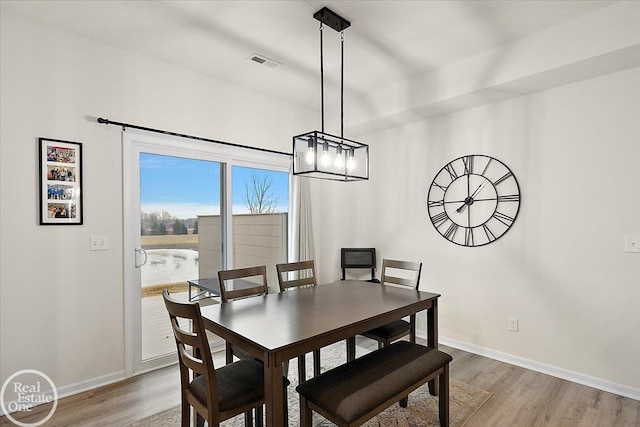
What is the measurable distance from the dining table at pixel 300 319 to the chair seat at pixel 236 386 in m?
0.15

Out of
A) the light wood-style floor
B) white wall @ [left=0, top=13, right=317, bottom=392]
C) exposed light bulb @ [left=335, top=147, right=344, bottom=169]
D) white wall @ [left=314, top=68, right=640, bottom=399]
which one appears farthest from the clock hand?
white wall @ [left=0, top=13, right=317, bottom=392]

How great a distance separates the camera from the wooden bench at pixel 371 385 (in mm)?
1629

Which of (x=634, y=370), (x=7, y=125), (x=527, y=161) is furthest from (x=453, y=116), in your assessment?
(x=7, y=125)

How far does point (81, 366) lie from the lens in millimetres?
2676

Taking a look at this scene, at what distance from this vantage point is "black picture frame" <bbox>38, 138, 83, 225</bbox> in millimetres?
2531

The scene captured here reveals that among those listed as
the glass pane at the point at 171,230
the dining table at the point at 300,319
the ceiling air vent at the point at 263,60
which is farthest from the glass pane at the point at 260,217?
the dining table at the point at 300,319

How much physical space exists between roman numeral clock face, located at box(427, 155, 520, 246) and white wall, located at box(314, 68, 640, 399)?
0.27 feet

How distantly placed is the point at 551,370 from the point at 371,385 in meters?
2.20

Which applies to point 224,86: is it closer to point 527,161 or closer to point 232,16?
point 232,16

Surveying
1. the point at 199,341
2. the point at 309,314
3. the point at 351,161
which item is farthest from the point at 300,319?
the point at 351,161

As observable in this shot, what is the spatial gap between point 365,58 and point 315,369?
110 inches

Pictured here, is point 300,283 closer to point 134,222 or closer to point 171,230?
point 171,230

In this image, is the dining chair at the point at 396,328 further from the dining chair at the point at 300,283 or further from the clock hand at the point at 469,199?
the clock hand at the point at 469,199

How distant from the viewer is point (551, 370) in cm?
298
